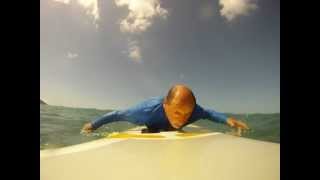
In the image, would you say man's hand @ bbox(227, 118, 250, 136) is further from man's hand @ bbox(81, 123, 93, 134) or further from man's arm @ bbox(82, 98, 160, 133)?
man's hand @ bbox(81, 123, 93, 134)

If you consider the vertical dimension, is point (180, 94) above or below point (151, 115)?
above

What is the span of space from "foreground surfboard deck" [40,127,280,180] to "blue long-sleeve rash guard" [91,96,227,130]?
67 mm

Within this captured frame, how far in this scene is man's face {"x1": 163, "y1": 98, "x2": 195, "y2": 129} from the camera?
Result: 106 inches

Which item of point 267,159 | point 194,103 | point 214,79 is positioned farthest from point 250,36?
point 267,159

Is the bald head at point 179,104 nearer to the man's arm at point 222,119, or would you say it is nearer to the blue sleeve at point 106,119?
the man's arm at point 222,119

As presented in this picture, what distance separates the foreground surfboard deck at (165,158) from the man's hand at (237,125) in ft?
0.19

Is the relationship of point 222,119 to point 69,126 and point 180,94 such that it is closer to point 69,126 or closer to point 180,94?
point 180,94

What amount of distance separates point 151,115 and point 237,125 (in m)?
0.49

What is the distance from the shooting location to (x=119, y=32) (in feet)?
8.71

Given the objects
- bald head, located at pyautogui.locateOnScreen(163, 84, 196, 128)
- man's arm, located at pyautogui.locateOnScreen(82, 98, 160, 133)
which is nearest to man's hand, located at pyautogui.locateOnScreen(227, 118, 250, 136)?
bald head, located at pyautogui.locateOnScreen(163, 84, 196, 128)

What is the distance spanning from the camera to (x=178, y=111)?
269 centimetres

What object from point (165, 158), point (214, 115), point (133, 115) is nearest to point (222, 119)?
point (214, 115)

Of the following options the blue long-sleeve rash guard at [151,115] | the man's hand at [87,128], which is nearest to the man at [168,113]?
the blue long-sleeve rash guard at [151,115]
